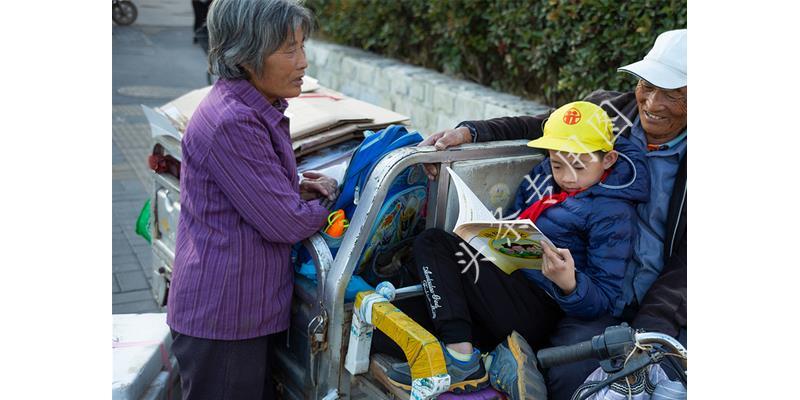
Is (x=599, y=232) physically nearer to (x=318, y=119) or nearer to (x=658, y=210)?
(x=658, y=210)

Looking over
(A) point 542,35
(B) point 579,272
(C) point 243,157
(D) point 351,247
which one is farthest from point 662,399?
(A) point 542,35

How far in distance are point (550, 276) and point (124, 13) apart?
14.8 metres

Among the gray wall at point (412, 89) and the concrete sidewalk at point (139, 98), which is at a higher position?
the gray wall at point (412, 89)

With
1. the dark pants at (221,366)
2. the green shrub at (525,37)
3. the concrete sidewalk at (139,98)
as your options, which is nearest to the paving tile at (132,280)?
the concrete sidewalk at (139,98)

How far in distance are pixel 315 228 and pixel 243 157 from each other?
1.09 ft

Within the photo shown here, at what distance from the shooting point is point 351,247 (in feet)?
8.08

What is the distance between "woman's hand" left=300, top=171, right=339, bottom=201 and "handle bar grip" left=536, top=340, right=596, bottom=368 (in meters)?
1.01

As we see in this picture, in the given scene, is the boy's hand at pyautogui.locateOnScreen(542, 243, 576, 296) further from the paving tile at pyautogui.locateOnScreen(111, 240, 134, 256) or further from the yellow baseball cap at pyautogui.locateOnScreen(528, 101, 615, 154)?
the paving tile at pyautogui.locateOnScreen(111, 240, 134, 256)

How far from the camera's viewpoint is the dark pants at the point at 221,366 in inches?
101

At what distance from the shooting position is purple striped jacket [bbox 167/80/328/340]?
241 cm

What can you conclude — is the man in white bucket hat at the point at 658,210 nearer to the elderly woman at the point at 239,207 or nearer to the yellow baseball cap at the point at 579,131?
the yellow baseball cap at the point at 579,131

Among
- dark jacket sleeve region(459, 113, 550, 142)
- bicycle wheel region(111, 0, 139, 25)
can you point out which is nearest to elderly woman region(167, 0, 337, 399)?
dark jacket sleeve region(459, 113, 550, 142)

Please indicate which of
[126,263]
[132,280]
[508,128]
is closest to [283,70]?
[508,128]

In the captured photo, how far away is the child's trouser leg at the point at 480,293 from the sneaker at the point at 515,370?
92 mm
